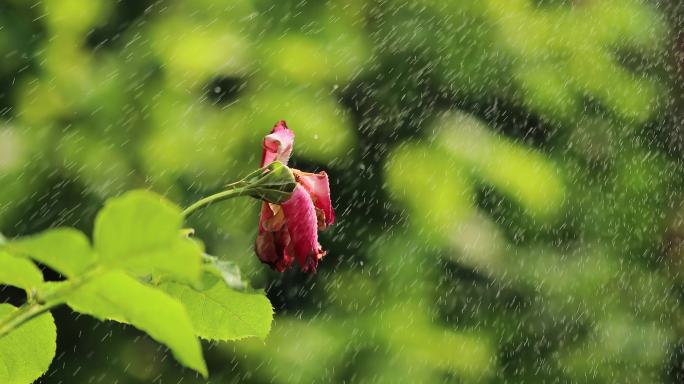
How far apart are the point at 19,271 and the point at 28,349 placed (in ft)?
0.46

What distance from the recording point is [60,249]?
1.14ft

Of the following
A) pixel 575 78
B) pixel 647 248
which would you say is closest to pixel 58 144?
pixel 575 78

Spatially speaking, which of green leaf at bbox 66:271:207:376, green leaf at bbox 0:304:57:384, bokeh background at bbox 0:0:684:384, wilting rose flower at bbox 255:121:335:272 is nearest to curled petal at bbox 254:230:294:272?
wilting rose flower at bbox 255:121:335:272

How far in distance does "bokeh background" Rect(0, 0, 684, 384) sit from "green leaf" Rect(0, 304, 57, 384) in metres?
1.10

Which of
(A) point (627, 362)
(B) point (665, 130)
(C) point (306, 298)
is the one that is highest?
(C) point (306, 298)

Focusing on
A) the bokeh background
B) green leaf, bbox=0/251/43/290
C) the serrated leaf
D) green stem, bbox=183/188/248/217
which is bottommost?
the bokeh background

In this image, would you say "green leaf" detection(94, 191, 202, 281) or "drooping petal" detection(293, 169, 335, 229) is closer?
"green leaf" detection(94, 191, 202, 281)

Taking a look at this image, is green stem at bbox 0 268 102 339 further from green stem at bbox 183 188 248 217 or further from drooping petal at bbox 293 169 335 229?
drooping petal at bbox 293 169 335 229

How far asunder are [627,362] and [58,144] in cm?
137

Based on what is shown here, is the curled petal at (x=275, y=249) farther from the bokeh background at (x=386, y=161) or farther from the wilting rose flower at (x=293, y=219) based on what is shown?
the bokeh background at (x=386, y=161)

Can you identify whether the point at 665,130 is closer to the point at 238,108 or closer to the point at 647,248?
the point at 647,248

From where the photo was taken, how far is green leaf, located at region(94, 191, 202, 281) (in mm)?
327

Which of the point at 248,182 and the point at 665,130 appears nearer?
the point at 248,182

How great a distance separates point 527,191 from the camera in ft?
6.81
